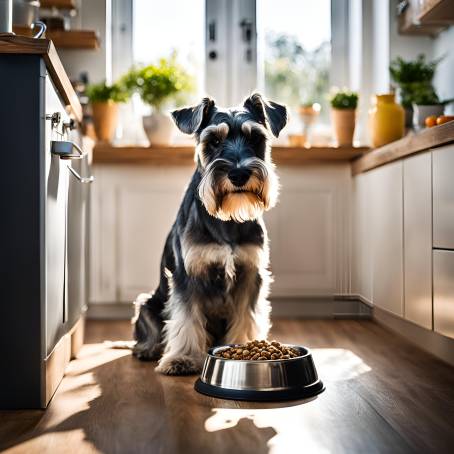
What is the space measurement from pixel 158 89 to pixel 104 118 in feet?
1.22

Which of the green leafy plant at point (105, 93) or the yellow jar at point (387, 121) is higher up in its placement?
the green leafy plant at point (105, 93)

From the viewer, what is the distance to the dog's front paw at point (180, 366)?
2727 mm

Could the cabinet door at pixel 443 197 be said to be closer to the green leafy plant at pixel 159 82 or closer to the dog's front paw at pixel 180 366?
the dog's front paw at pixel 180 366

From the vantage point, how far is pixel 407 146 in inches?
130

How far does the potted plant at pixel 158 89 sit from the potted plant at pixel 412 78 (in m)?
1.27

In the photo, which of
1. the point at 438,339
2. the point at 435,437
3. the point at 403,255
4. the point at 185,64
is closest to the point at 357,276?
the point at 403,255

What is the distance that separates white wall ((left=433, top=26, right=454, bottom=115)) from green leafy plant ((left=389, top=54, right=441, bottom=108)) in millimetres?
64

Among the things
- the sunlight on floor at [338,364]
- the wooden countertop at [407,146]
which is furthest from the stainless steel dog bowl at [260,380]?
the wooden countertop at [407,146]

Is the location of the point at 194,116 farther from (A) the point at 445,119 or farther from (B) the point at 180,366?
(A) the point at 445,119

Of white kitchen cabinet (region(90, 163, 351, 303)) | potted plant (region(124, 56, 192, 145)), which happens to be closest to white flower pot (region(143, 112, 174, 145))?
potted plant (region(124, 56, 192, 145))

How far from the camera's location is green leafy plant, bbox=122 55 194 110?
14.4ft

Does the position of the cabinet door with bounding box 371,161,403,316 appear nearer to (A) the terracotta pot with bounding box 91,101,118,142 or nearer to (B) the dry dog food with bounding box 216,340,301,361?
(B) the dry dog food with bounding box 216,340,301,361

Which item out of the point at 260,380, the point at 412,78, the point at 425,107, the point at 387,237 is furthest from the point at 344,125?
the point at 260,380

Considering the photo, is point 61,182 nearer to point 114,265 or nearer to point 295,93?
point 114,265
